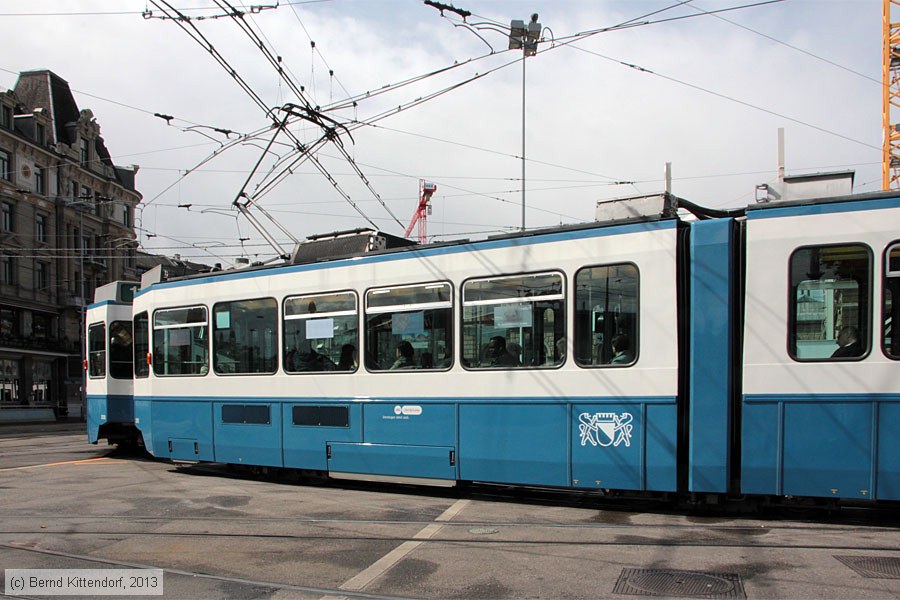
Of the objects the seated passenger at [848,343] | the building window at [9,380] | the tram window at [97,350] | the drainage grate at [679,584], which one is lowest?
the building window at [9,380]

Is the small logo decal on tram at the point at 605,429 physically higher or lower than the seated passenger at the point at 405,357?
lower

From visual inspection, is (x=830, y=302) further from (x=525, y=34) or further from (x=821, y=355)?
(x=525, y=34)

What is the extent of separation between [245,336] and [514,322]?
4.72 m

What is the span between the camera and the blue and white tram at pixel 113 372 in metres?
15.9

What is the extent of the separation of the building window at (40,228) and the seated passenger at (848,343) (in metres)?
50.2

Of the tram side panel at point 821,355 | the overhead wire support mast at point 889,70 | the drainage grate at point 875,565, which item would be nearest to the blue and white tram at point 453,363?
the tram side panel at point 821,355

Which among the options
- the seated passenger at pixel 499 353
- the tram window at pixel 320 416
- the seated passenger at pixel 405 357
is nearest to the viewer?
the seated passenger at pixel 499 353

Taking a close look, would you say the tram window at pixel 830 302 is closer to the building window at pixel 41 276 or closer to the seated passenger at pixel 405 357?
the seated passenger at pixel 405 357

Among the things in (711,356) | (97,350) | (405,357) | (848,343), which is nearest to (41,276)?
(97,350)

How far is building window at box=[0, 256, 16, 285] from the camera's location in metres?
44.8

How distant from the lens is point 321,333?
10688 mm

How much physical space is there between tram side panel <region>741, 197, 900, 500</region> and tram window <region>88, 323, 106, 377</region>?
13577 millimetres

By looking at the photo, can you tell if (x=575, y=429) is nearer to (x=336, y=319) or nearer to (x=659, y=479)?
(x=659, y=479)

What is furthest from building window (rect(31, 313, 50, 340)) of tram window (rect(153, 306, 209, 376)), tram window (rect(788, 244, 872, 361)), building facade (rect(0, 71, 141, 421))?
tram window (rect(788, 244, 872, 361))
